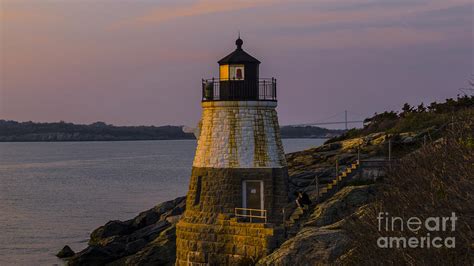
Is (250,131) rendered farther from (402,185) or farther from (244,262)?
(402,185)

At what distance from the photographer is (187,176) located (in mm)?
100500

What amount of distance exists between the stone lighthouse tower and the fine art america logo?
909 centimetres

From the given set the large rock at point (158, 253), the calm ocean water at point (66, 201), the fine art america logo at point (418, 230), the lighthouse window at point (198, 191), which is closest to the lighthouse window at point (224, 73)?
the lighthouse window at point (198, 191)

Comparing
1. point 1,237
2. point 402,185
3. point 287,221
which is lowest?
point 1,237

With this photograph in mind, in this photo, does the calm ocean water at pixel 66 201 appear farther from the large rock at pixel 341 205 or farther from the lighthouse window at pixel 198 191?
the large rock at pixel 341 205

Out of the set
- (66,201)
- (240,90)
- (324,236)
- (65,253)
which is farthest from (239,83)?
(66,201)

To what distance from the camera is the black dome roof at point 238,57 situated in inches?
1011

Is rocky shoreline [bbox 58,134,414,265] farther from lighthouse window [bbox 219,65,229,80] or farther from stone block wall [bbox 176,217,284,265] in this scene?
lighthouse window [bbox 219,65,229,80]

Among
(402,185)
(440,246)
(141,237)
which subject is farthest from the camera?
(141,237)

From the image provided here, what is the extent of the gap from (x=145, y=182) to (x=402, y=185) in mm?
73835

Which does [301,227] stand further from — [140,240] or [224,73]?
[140,240]

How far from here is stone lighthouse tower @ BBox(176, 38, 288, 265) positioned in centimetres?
2484

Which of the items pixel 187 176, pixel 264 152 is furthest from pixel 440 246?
pixel 187 176

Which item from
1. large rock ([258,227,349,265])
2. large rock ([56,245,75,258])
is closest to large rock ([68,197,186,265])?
large rock ([56,245,75,258])
